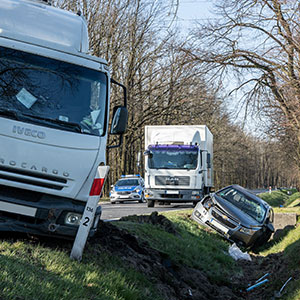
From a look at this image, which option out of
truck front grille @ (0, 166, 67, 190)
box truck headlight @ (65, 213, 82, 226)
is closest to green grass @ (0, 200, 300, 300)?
box truck headlight @ (65, 213, 82, 226)

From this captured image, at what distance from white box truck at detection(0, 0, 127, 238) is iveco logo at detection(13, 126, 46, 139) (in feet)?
0.04

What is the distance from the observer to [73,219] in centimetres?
695

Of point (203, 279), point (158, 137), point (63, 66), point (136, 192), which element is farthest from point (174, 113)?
point (63, 66)

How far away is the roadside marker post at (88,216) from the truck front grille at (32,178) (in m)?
0.41

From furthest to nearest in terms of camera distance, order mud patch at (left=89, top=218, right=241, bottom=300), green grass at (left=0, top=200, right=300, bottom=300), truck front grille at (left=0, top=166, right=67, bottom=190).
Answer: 1. mud patch at (left=89, top=218, right=241, bottom=300)
2. truck front grille at (left=0, top=166, right=67, bottom=190)
3. green grass at (left=0, top=200, right=300, bottom=300)

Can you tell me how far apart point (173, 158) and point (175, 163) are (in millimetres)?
269

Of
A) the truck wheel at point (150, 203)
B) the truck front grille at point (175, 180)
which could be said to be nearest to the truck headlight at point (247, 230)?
the truck front grille at point (175, 180)

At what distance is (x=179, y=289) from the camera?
8.57 m

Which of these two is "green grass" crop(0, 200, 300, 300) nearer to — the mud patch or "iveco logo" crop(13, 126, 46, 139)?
the mud patch

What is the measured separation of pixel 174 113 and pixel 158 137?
13.0m

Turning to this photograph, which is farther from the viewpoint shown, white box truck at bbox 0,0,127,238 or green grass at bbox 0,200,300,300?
white box truck at bbox 0,0,127,238

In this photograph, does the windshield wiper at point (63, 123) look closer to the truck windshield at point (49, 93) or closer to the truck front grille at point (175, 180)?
the truck windshield at point (49, 93)

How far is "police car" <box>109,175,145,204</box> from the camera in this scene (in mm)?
31734

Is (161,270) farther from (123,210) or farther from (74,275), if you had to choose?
(123,210)
